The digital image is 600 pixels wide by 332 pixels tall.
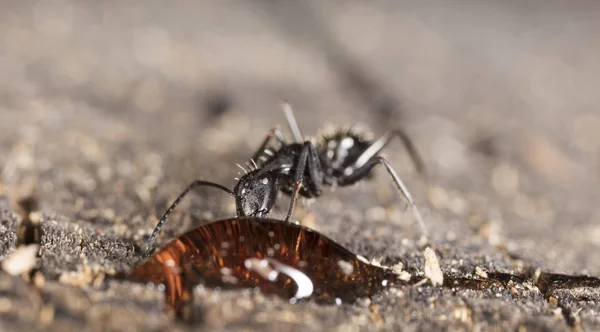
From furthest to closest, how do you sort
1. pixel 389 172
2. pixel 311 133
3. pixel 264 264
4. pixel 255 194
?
pixel 311 133 → pixel 389 172 → pixel 255 194 → pixel 264 264

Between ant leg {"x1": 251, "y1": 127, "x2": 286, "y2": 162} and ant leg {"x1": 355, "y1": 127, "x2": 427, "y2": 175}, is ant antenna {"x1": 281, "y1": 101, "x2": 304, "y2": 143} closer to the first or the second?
ant leg {"x1": 251, "y1": 127, "x2": 286, "y2": 162}

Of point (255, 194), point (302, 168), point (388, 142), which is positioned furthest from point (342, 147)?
point (255, 194)

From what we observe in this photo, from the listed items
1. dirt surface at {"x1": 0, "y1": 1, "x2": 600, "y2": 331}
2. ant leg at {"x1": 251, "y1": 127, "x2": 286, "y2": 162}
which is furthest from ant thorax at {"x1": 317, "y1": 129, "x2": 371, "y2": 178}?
ant leg at {"x1": 251, "y1": 127, "x2": 286, "y2": 162}

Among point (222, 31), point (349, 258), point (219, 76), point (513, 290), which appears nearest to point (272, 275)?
point (349, 258)

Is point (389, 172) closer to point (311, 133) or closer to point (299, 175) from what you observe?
point (299, 175)

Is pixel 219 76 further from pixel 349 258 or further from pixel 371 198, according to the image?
pixel 349 258

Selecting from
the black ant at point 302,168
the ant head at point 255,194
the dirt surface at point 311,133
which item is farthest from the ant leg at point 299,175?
the dirt surface at point 311,133
